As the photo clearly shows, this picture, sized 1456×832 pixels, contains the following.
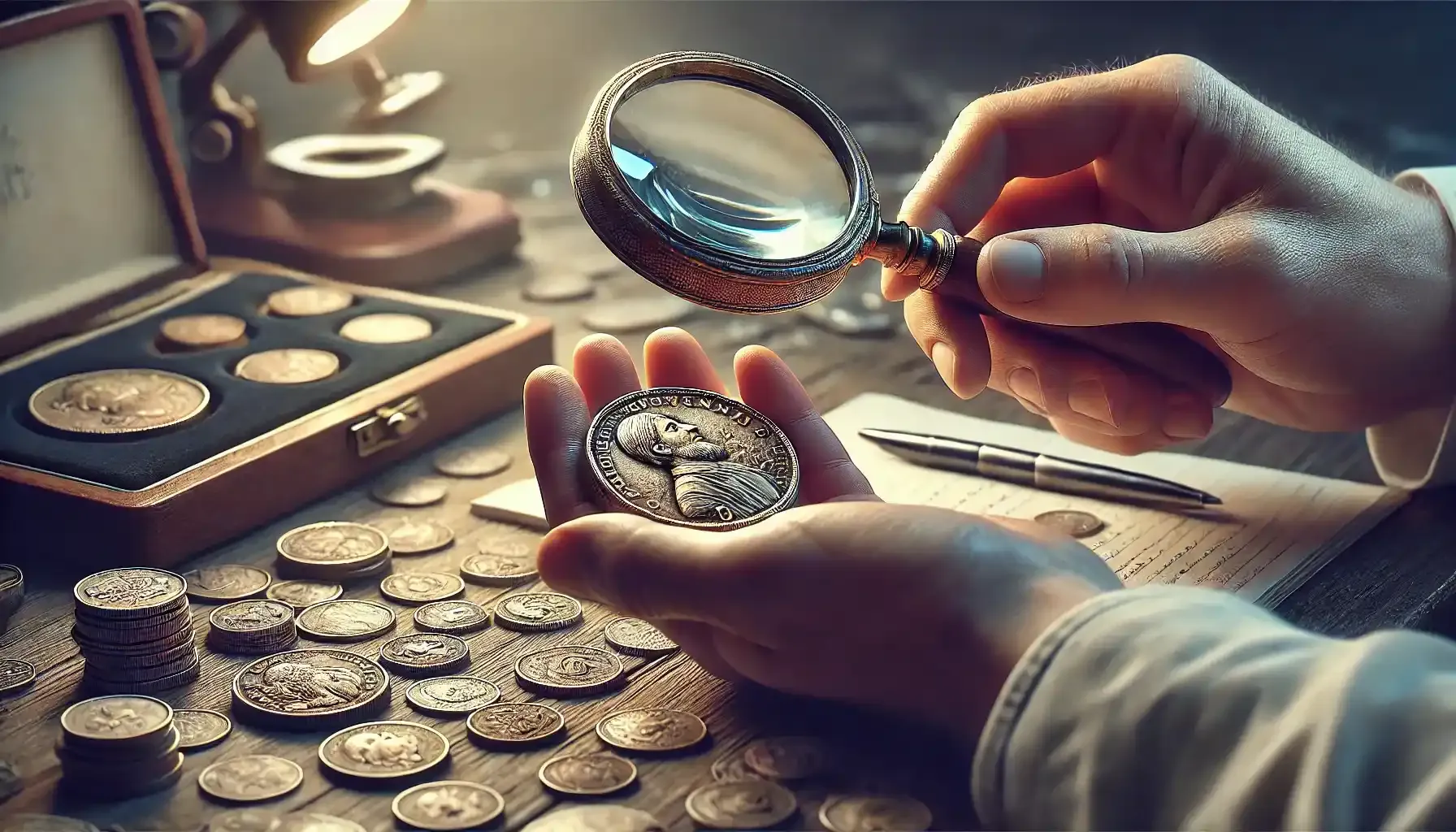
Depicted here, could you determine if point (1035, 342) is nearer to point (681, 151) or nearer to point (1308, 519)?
point (1308, 519)

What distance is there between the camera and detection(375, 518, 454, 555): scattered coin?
80.7 inches

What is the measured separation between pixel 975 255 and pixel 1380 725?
0.93 metres

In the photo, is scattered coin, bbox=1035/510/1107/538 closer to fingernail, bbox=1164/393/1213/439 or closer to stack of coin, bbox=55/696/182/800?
fingernail, bbox=1164/393/1213/439

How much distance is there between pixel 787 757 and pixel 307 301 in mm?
1470

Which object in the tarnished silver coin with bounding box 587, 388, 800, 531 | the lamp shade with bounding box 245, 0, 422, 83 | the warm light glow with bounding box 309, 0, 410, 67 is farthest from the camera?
the warm light glow with bounding box 309, 0, 410, 67

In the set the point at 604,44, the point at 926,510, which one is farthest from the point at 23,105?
the point at 604,44

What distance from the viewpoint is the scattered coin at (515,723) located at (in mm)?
1552

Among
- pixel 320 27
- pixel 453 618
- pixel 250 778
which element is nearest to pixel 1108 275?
pixel 453 618

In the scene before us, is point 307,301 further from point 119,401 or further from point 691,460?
point 691,460

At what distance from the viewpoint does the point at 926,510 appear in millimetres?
1519

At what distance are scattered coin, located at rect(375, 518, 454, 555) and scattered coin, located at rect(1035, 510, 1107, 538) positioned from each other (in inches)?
32.7

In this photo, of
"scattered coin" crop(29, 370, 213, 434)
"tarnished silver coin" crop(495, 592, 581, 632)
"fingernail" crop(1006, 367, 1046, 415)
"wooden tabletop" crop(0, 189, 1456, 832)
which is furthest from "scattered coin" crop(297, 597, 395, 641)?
"fingernail" crop(1006, 367, 1046, 415)

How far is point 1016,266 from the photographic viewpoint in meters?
1.89

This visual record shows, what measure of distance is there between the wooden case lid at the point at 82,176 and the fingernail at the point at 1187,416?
173cm
